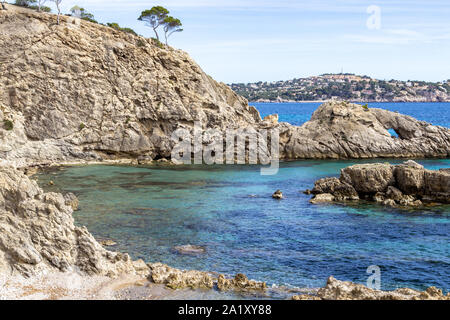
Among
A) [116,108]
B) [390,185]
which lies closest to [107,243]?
[390,185]

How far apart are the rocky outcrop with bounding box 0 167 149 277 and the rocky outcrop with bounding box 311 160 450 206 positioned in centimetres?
2424

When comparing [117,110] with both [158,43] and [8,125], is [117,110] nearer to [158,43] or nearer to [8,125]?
[8,125]

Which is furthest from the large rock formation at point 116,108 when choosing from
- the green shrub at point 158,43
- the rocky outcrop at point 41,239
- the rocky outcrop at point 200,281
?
the rocky outcrop at point 200,281

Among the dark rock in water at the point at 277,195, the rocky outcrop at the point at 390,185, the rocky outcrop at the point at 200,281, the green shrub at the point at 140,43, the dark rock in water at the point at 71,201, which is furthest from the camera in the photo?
the green shrub at the point at 140,43

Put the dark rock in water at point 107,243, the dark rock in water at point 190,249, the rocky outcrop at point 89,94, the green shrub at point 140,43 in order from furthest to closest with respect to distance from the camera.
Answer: the green shrub at point 140,43, the rocky outcrop at point 89,94, the dark rock in water at point 107,243, the dark rock in water at point 190,249

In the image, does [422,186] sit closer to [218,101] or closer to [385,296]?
[385,296]

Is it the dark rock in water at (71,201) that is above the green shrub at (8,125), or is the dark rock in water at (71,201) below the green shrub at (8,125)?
below

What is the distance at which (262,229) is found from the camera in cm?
3173

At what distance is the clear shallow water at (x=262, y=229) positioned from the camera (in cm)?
2380

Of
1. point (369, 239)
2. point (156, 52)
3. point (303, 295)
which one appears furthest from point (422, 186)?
point (156, 52)

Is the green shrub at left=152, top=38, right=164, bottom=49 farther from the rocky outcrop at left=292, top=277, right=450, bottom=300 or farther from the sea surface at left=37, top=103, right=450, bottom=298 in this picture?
the rocky outcrop at left=292, top=277, right=450, bottom=300

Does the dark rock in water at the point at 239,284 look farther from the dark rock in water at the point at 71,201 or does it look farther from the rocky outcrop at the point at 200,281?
the dark rock in water at the point at 71,201

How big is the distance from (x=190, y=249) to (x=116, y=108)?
4413cm

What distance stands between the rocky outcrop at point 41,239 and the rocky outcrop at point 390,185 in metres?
24.2
